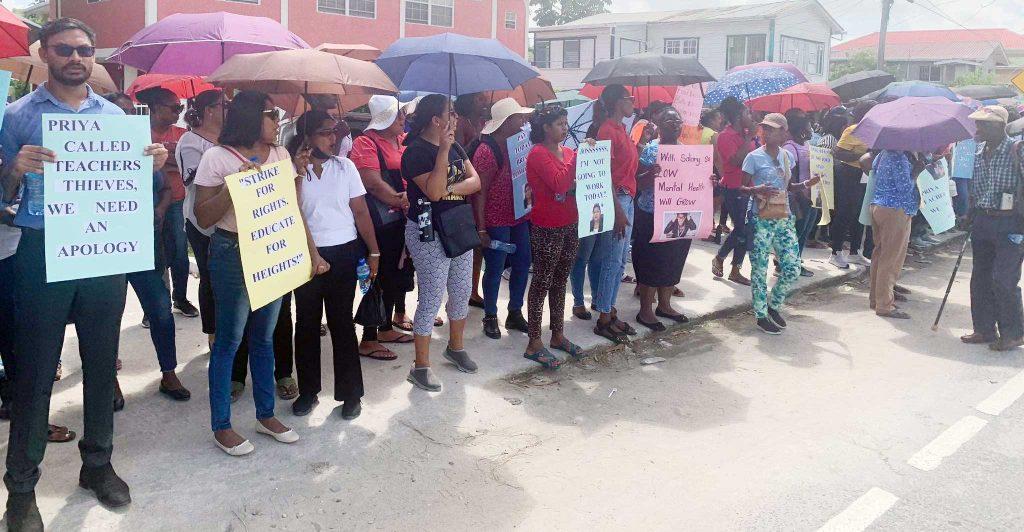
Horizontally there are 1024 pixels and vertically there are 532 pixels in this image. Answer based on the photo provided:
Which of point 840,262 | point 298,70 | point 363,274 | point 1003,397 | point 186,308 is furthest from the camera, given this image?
point 840,262

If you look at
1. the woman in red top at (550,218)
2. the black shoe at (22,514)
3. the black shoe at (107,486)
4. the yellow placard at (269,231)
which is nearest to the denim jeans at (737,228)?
the woman in red top at (550,218)

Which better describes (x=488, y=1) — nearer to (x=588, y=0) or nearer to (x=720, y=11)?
(x=720, y=11)

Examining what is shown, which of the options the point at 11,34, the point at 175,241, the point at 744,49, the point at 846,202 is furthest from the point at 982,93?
the point at 744,49

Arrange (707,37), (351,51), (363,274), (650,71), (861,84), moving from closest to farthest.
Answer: (363,274), (650,71), (351,51), (861,84), (707,37)

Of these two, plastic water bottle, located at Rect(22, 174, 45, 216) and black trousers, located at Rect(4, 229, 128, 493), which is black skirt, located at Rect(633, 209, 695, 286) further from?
plastic water bottle, located at Rect(22, 174, 45, 216)

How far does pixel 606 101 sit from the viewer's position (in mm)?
6160

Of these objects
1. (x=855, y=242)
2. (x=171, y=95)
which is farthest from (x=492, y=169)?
(x=855, y=242)

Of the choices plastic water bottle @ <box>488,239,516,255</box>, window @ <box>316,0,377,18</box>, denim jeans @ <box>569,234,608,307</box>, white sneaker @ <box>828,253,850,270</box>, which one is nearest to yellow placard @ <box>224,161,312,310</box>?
plastic water bottle @ <box>488,239,516,255</box>

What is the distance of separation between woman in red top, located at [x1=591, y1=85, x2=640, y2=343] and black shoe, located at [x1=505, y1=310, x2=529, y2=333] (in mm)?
624

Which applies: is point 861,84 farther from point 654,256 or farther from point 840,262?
point 654,256

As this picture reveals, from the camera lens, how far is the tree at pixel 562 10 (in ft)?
218

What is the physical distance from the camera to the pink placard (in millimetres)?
6512

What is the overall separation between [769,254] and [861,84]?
9464 mm

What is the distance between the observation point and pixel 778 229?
697 cm
